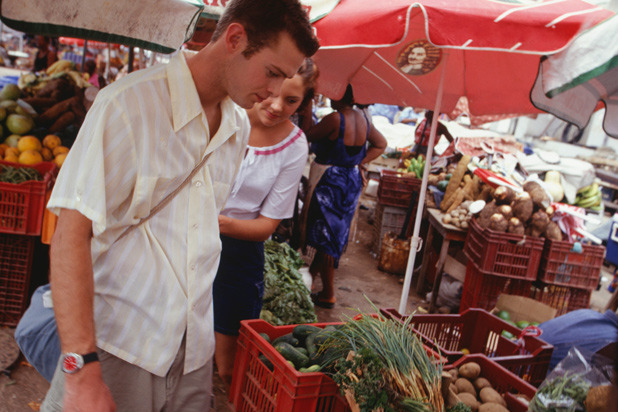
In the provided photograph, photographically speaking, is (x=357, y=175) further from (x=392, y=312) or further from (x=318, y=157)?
(x=392, y=312)

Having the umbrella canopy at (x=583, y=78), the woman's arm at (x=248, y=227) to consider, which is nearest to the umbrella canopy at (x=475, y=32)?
the umbrella canopy at (x=583, y=78)

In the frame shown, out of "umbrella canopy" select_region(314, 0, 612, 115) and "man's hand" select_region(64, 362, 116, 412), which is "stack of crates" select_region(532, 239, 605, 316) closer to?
"umbrella canopy" select_region(314, 0, 612, 115)

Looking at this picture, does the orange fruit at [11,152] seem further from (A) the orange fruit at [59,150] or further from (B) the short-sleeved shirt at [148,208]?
(B) the short-sleeved shirt at [148,208]

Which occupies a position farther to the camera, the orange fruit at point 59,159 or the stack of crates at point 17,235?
the orange fruit at point 59,159

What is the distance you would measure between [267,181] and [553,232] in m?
3.59

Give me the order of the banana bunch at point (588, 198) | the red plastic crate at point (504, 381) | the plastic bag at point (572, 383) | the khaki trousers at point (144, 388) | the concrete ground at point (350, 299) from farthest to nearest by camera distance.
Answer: the banana bunch at point (588, 198) < the concrete ground at point (350, 299) < the red plastic crate at point (504, 381) < the plastic bag at point (572, 383) < the khaki trousers at point (144, 388)

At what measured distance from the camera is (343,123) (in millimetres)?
4945

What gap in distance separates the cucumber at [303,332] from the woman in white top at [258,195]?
40 centimetres

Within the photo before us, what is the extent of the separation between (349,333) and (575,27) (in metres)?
2.07

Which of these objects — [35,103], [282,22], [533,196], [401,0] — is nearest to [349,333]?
[282,22]

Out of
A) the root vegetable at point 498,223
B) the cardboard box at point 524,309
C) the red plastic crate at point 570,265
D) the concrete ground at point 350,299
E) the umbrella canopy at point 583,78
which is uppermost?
the umbrella canopy at point 583,78

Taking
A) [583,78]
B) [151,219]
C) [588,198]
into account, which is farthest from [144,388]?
[588,198]

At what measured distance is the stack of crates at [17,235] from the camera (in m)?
3.54

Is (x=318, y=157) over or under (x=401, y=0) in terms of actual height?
under
